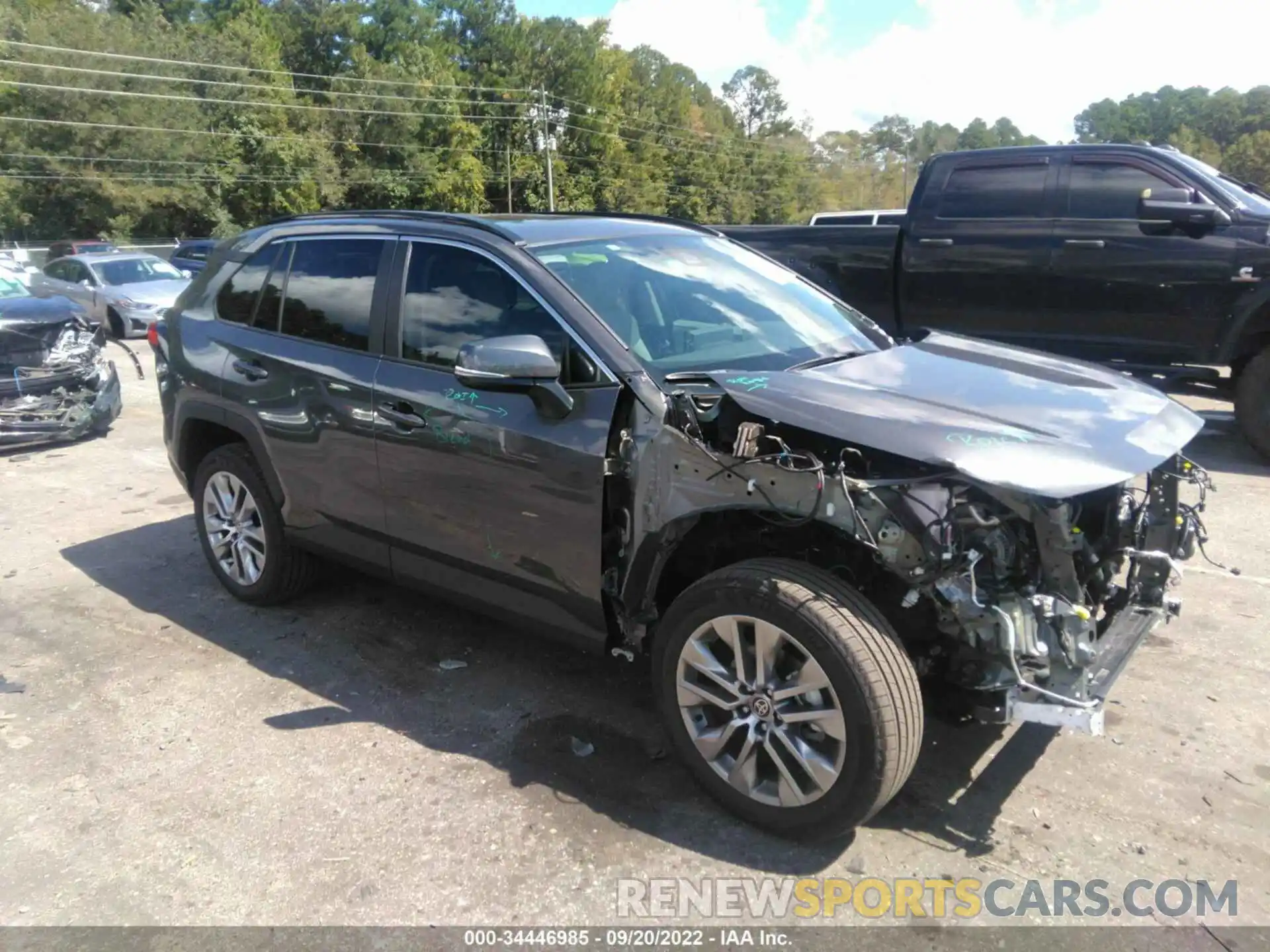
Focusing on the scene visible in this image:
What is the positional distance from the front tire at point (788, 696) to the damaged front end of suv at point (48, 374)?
24.3ft

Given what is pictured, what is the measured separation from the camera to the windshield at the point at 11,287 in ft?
29.6

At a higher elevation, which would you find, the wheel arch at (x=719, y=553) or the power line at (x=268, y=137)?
the power line at (x=268, y=137)

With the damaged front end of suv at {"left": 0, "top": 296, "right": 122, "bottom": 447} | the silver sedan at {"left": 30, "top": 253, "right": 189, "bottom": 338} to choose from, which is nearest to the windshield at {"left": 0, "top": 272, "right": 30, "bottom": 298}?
the damaged front end of suv at {"left": 0, "top": 296, "right": 122, "bottom": 447}

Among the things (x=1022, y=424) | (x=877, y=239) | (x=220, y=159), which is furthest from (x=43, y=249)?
(x=1022, y=424)

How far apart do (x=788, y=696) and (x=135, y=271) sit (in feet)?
62.0

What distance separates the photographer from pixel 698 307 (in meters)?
3.79

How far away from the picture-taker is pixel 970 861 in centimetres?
285

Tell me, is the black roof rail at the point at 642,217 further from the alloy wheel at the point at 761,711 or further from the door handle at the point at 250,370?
the alloy wheel at the point at 761,711

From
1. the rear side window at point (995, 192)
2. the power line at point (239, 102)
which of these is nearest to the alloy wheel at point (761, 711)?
the rear side window at point (995, 192)

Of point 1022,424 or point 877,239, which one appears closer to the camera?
point 1022,424

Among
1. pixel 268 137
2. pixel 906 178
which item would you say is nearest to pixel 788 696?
pixel 268 137

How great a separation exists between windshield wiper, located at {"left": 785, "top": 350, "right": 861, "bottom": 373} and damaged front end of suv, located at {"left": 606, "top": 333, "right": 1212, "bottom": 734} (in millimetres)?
56

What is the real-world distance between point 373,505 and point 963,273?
5.78m

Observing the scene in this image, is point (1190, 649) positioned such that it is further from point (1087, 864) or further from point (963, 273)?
point (963, 273)
